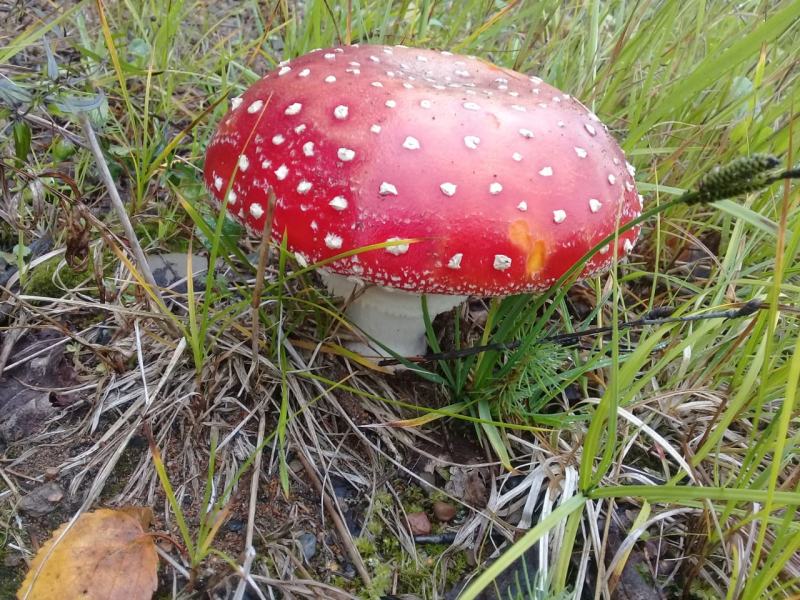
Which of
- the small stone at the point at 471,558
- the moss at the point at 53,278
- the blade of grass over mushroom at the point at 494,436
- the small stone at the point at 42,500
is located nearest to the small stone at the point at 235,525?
the small stone at the point at 42,500

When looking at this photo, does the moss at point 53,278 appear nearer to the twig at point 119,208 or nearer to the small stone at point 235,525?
the twig at point 119,208

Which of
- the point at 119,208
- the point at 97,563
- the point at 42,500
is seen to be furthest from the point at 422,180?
the point at 42,500

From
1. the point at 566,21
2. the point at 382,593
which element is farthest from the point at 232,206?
the point at 566,21

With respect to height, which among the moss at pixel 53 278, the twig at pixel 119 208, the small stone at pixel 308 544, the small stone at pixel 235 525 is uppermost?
the twig at pixel 119 208

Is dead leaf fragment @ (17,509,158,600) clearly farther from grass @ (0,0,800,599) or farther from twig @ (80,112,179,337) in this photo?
twig @ (80,112,179,337)

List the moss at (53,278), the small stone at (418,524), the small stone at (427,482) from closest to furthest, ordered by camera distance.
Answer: the small stone at (418,524) → the small stone at (427,482) → the moss at (53,278)

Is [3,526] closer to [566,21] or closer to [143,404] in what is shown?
[143,404]
